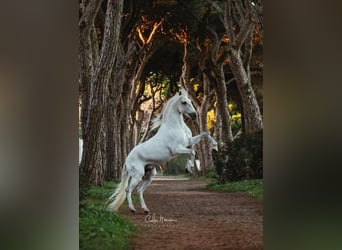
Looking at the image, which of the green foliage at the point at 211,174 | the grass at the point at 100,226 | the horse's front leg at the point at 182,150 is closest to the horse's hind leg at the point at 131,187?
the grass at the point at 100,226

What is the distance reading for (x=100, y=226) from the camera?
3463 millimetres

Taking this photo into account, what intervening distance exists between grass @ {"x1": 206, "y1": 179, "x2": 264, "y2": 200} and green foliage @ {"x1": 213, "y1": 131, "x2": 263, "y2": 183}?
35 mm

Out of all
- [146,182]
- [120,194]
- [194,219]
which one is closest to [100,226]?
[120,194]

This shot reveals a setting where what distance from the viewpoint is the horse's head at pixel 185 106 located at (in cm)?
359

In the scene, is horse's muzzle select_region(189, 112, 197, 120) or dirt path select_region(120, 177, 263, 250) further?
horse's muzzle select_region(189, 112, 197, 120)

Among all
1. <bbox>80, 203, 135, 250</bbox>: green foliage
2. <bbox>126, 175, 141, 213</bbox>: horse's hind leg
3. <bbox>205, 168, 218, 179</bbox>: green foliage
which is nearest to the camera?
<bbox>80, 203, 135, 250</bbox>: green foliage

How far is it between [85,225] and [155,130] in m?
0.80

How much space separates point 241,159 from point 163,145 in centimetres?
55

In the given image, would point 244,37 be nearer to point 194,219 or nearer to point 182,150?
point 182,150

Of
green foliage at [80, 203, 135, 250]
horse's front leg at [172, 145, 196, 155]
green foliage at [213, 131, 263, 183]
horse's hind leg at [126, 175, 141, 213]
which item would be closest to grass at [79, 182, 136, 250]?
green foliage at [80, 203, 135, 250]

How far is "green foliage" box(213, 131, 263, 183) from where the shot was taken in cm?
351

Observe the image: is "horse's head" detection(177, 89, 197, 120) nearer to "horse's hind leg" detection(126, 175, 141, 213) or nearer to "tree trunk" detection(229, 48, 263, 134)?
"tree trunk" detection(229, 48, 263, 134)
